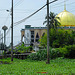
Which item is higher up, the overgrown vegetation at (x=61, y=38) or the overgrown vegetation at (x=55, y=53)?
the overgrown vegetation at (x=61, y=38)

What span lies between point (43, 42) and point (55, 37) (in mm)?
3173

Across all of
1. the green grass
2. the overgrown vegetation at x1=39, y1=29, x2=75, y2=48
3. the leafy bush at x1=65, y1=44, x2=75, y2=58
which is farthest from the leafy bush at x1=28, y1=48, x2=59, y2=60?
the green grass

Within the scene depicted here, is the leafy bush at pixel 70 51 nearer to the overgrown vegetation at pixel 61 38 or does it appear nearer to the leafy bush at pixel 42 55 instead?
the leafy bush at pixel 42 55

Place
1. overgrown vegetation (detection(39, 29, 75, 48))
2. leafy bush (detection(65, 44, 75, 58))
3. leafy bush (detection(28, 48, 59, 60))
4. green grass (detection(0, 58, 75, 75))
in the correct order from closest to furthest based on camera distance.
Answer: green grass (detection(0, 58, 75, 75)) → leafy bush (detection(28, 48, 59, 60)) → leafy bush (detection(65, 44, 75, 58)) → overgrown vegetation (detection(39, 29, 75, 48))

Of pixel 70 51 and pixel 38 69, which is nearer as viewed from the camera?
pixel 38 69

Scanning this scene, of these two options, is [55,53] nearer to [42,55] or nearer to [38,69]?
[42,55]

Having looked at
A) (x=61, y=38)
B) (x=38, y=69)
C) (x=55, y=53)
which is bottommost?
(x=38, y=69)

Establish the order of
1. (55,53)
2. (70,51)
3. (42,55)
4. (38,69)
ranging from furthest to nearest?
1. (55,53)
2. (70,51)
3. (42,55)
4. (38,69)

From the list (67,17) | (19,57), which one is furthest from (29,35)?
(19,57)

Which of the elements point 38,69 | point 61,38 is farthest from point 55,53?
point 38,69

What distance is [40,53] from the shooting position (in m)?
32.3

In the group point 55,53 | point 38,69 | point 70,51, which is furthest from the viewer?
point 55,53

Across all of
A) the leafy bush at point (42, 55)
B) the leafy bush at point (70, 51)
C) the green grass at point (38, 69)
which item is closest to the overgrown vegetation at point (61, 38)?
the leafy bush at point (70, 51)

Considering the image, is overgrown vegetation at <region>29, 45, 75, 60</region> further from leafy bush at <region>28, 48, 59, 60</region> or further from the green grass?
the green grass
